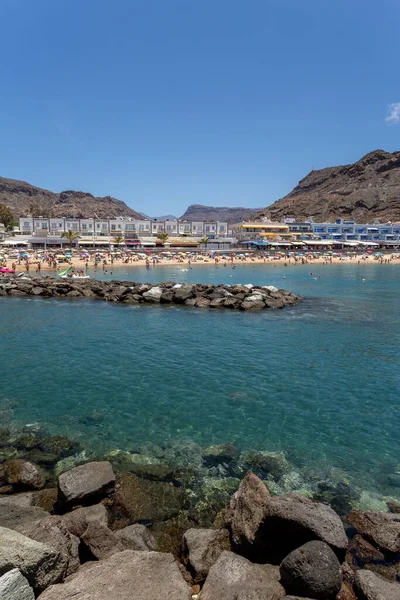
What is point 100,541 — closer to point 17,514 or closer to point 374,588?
point 17,514

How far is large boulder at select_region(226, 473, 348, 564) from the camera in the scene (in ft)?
23.1

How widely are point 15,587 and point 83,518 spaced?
2877 mm

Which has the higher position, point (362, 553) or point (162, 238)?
point (162, 238)

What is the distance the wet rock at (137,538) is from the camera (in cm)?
768

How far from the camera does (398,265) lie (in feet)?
303

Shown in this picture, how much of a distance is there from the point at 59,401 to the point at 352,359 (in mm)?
15212

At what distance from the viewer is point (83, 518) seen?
8062 millimetres

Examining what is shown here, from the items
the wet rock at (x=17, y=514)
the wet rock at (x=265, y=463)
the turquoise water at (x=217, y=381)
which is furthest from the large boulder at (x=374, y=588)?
the wet rock at (x=17, y=514)

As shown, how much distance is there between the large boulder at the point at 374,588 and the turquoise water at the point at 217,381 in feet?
12.9

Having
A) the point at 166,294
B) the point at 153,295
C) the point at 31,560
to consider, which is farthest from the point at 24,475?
the point at 153,295

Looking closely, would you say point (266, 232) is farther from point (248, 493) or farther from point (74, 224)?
point (248, 493)

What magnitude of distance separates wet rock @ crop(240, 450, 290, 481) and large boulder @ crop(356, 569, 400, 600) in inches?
147

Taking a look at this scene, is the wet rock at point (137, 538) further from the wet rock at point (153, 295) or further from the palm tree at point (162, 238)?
the palm tree at point (162, 238)

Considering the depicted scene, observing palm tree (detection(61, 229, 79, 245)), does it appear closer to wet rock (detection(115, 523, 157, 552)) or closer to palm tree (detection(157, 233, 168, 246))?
palm tree (detection(157, 233, 168, 246))
